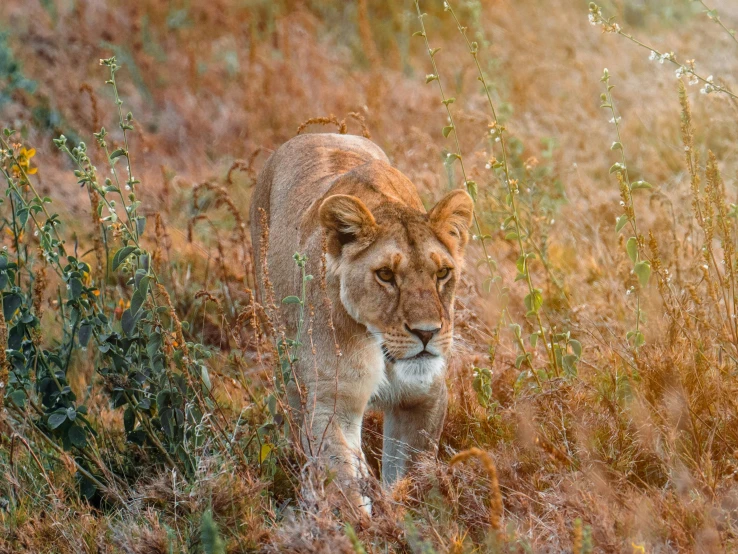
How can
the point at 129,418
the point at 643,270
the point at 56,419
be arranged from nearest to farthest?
the point at 643,270
the point at 56,419
the point at 129,418

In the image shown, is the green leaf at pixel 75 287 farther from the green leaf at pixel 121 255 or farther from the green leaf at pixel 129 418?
the green leaf at pixel 129 418

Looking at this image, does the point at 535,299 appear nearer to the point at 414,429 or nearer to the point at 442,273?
the point at 442,273

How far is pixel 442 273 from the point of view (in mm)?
4004

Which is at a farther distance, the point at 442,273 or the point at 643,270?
the point at 442,273

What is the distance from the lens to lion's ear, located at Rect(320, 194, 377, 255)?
3957 mm

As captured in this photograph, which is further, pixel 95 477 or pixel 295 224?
pixel 295 224

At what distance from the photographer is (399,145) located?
7.02 m

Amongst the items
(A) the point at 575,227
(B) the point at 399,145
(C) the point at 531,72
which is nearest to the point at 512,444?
(A) the point at 575,227

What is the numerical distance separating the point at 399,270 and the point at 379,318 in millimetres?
214

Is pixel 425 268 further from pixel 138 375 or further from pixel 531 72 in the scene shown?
pixel 531 72

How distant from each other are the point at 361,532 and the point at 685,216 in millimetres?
3498

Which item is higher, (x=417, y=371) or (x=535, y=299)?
(x=535, y=299)

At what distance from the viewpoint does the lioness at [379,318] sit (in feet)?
12.6

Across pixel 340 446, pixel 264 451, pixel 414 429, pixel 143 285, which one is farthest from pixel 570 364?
pixel 143 285
